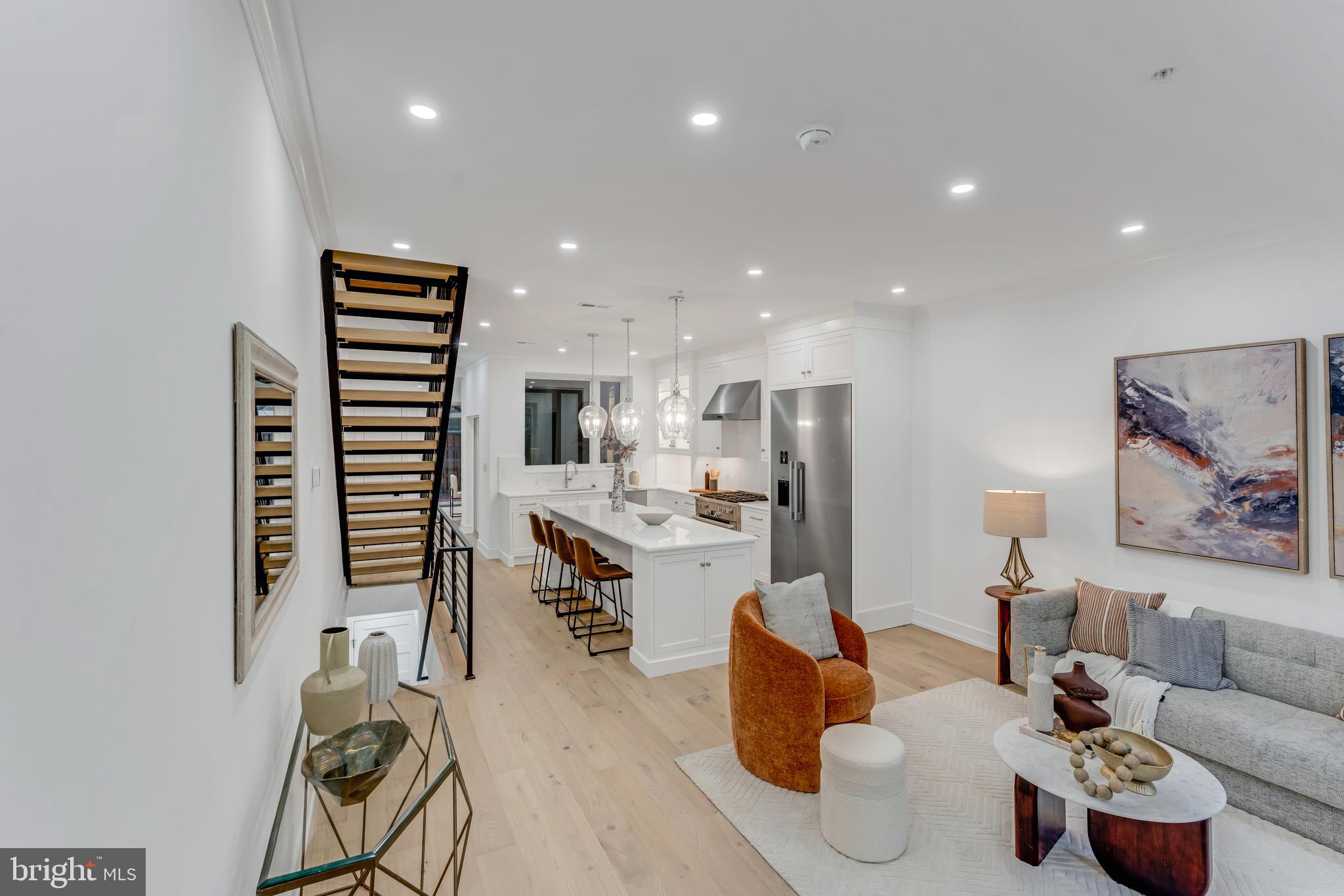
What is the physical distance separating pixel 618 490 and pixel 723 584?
1691mm

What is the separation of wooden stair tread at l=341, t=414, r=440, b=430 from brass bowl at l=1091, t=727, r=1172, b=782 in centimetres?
411

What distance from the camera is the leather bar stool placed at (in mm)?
4469

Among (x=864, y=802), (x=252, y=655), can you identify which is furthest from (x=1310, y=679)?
(x=252, y=655)

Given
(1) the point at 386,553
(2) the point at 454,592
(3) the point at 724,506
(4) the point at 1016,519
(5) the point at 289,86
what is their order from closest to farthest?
(5) the point at 289,86 → (4) the point at 1016,519 → (2) the point at 454,592 → (1) the point at 386,553 → (3) the point at 724,506

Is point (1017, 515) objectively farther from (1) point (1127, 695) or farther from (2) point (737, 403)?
(2) point (737, 403)

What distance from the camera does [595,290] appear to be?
4.49 meters

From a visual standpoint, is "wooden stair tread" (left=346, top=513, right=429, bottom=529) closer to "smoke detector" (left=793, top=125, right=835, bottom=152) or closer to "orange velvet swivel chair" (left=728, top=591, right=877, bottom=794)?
"orange velvet swivel chair" (left=728, top=591, right=877, bottom=794)

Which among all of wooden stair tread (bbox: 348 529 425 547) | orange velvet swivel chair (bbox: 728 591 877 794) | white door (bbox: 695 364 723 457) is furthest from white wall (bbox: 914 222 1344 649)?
wooden stair tread (bbox: 348 529 425 547)

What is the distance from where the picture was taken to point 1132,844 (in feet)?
7.27

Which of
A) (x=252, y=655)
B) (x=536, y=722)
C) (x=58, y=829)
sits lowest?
(x=536, y=722)

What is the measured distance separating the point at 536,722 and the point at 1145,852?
279 centimetres

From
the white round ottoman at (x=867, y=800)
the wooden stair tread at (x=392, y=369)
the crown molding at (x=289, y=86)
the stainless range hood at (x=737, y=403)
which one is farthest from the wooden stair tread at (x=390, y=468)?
the white round ottoman at (x=867, y=800)

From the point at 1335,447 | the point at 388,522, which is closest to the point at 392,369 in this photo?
the point at 388,522

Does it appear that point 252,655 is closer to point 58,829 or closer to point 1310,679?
point 58,829
